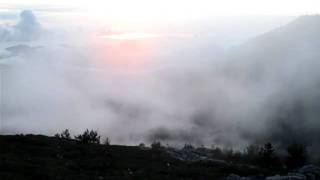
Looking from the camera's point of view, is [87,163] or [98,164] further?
[87,163]

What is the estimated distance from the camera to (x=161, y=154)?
142 feet

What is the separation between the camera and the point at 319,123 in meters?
→ 188

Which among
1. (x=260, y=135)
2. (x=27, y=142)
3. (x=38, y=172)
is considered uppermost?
(x=260, y=135)

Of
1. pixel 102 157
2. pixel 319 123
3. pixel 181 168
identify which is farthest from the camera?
pixel 319 123

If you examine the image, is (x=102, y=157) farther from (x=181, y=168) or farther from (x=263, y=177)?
(x=263, y=177)

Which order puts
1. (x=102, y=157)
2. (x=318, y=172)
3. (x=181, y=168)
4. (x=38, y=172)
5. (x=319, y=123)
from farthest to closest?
(x=319, y=123), (x=102, y=157), (x=181, y=168), (x=318, y=172), (x=38, y=172)

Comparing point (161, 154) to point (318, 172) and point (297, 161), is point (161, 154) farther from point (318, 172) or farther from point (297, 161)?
point (318, 172)

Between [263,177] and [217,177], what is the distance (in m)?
2.67

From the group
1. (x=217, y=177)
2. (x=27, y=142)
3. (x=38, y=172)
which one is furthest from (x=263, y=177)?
(x=27, y=142)

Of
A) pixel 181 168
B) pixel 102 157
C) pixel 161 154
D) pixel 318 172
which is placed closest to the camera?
pixel 318 172

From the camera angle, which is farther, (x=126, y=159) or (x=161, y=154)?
(x=161, y=154)

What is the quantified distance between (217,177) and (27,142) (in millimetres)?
17098

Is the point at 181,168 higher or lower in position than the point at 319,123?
lower

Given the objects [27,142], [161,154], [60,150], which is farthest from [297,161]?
[27,142]
